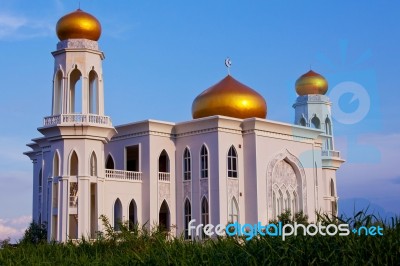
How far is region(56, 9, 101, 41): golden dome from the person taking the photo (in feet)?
72.4

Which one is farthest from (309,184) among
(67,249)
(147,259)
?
(147,259)

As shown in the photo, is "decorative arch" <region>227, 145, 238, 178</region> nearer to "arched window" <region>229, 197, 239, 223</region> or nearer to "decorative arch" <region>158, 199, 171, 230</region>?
"arched window" <region>229, 197, 239, 223</region>

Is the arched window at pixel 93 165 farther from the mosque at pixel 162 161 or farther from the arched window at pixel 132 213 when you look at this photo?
the arched window at pixel 132 213

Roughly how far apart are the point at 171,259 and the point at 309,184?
18.5 meters

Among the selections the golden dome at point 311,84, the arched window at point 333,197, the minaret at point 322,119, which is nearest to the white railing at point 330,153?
the minaret at point 322,119

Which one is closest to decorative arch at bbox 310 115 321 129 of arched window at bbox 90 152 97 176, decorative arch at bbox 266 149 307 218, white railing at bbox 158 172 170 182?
decorative arch at bbox 266 149 307 218

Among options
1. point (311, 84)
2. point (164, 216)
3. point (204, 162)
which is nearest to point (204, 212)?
point (204, 162)

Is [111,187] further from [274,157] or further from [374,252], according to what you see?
[374,252]

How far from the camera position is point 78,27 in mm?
22047

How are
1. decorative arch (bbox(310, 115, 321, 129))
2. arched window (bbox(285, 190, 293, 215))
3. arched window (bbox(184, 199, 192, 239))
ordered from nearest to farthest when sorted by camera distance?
1. arched window (bbox(184, 199, 192, 239))
2. arched window (bbox(285, 190, 293, 215))
3. decorative arch (bbox(310, 115, 321, 129))

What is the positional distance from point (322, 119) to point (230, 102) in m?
7.57

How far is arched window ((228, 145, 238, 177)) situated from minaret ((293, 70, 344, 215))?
657cm

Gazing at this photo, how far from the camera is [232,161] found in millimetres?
24000

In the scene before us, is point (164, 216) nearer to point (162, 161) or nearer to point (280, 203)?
point (162, 161)
